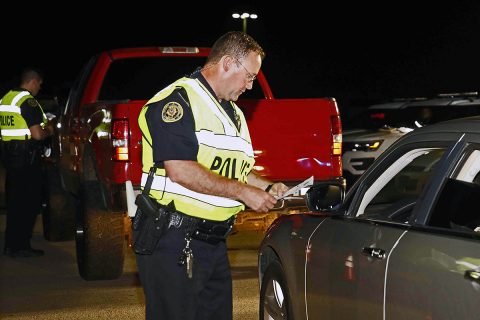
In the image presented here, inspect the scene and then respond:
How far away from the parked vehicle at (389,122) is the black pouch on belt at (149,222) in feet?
35.4

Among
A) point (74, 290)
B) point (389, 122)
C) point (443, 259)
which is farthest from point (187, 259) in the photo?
point (389, 122)

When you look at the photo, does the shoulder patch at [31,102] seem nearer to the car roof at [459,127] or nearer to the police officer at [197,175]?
the police officer at [197,175]

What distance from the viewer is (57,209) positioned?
11.3m

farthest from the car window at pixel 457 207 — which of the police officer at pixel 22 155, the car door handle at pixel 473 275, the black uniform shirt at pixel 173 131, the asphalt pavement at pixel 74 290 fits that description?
the police officer at pixel 22 155

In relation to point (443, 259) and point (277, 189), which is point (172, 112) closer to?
point (277, 189)

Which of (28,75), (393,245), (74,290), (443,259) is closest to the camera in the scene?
(443,259)

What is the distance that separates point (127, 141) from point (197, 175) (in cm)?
352

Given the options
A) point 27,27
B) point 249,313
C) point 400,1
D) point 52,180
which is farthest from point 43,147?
point 27,27

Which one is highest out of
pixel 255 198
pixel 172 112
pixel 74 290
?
pixel 172 112

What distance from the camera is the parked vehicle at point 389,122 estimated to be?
1535 cm

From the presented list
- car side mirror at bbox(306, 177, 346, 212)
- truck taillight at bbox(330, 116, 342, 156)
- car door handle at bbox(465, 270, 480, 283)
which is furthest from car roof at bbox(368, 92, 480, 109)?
car door handle at bbox(465, 270, 480, 283)

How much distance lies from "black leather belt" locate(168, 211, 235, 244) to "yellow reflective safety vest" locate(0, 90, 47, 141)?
20.3 feet

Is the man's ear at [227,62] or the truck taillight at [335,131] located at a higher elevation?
the man's ear at [227,62]

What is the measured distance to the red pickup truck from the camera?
784cm
